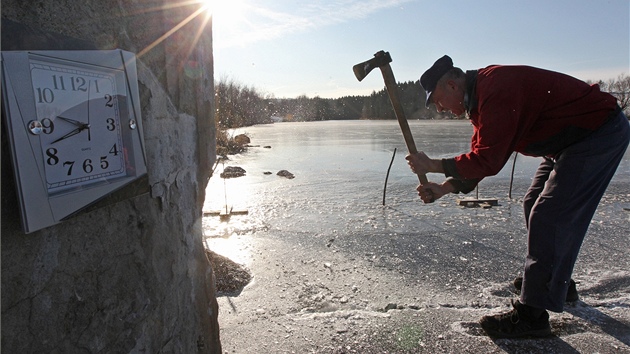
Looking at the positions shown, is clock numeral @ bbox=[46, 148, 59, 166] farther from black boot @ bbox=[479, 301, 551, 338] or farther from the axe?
black boot @ bbox=[479, 301, 551, 338]

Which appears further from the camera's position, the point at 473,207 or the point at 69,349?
the point at 473,207

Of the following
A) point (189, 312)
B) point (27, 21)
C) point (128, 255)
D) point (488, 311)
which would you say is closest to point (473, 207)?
point (488, 311)

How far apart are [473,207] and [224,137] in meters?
16.0

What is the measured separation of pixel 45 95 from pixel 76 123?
4.4 inches

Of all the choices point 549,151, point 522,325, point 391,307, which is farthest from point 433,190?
point 522,325

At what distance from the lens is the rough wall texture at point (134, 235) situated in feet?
3.54

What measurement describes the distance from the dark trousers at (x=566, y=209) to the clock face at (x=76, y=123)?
2318 millimetres

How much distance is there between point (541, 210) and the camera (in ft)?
8.26

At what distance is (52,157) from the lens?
110 cm

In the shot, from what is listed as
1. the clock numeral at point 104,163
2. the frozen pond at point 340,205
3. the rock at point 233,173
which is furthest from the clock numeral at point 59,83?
the rock at point 233,173

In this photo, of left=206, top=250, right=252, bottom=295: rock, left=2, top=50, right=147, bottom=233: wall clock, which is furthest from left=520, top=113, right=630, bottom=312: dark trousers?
left=2, top=50, right=147, bottom=233: wall clock

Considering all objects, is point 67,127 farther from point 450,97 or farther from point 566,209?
point 566,209

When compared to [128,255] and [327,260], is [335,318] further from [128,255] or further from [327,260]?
[128,255]

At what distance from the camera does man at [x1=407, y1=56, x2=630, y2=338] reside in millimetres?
2424
